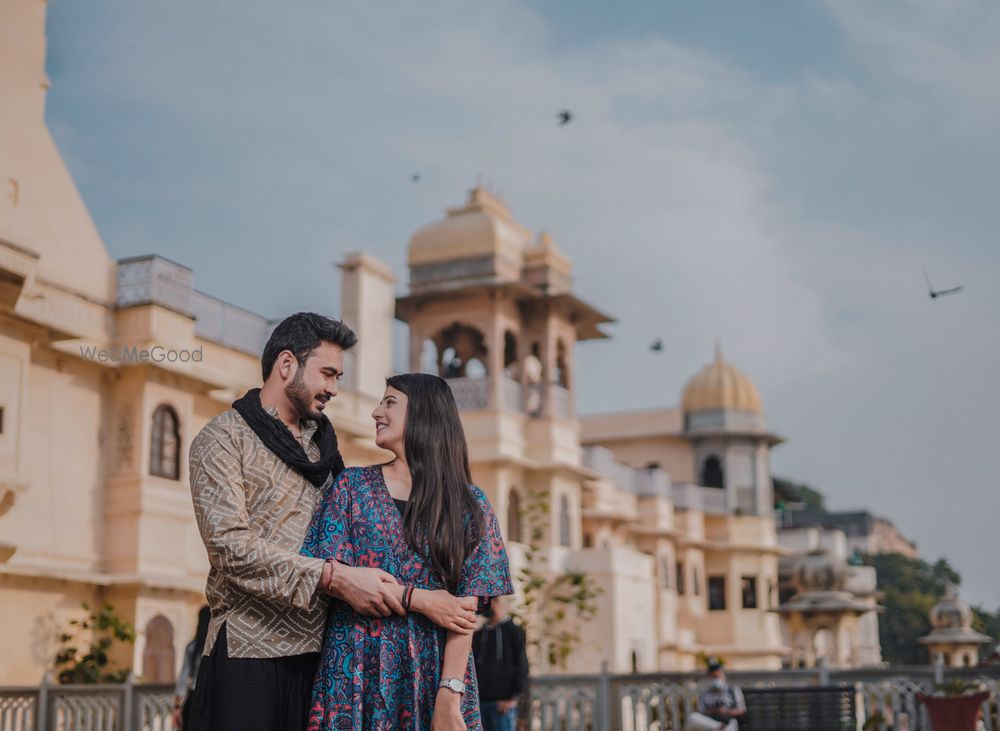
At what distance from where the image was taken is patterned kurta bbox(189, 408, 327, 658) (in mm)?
3322

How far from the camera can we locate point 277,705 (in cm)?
341

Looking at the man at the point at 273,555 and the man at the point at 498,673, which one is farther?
the man at the point at 498,673

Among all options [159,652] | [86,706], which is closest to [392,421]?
[86,706]

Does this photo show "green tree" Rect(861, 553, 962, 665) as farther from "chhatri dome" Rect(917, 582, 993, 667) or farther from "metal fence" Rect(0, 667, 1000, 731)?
"metal fence" Rect(0, 667, 1000, 731)

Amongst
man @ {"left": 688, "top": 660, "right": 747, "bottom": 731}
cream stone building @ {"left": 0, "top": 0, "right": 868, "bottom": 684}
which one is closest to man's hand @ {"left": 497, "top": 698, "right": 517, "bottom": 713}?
man @ {"left": 688, "top": 660, "right": 747, "bottom": 731}

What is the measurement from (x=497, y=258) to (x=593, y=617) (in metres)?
7.69

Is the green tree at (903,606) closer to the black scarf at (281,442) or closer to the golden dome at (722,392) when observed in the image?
the golden dome at (722,392)

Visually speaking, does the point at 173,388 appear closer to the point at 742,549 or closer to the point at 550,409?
the point at 550,409

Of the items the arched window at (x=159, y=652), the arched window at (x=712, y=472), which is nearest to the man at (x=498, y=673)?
the arched window at (x=159, y=652)

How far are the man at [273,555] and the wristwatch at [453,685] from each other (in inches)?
6.2

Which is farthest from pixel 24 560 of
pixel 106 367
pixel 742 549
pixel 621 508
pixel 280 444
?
pixel 742 549

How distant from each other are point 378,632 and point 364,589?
147 mm

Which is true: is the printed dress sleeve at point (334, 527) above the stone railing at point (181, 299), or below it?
below

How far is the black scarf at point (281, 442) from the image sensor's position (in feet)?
11.7
